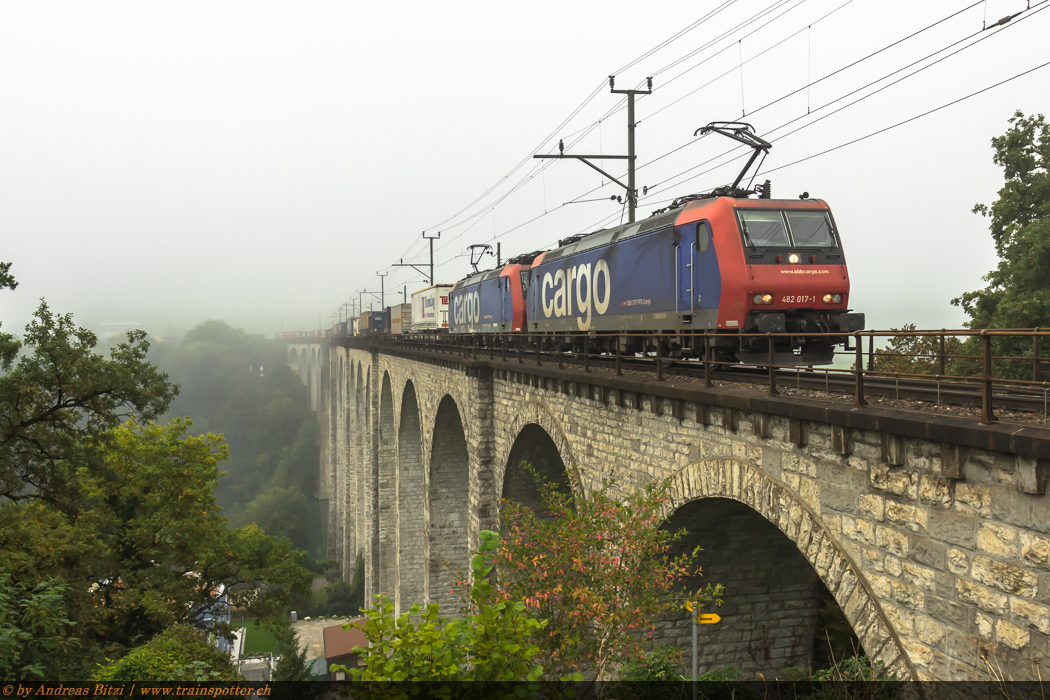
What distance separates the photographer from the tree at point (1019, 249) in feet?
52.5

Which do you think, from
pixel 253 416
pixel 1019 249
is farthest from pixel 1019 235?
pixel 253 416

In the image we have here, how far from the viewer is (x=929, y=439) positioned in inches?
198

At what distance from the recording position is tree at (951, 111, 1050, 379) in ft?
52.5

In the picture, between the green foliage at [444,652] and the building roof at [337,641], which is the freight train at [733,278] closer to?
the green foliage at [444,652]

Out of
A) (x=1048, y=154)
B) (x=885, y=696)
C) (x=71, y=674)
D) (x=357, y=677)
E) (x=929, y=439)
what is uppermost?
(x=1048, y=154)

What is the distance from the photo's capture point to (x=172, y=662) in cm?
1061

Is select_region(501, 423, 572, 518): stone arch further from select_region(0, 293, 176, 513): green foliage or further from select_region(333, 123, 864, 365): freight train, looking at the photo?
select_region(0, 293, 176, 513): green foliage

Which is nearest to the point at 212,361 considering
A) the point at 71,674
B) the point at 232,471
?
the point at 232,471

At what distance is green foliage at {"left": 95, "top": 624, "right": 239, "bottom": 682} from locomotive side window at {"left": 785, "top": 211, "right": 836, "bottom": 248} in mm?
10665

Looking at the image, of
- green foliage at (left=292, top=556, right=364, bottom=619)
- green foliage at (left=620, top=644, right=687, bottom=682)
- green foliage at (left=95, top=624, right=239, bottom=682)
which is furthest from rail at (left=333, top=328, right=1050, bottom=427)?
green foliage at (left=292, top=556, right=364, bottom=619)

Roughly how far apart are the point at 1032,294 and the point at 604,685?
1416 centimetres

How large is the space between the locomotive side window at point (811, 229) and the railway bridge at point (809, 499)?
3573mm

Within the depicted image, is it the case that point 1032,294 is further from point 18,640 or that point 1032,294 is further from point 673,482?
point 18,640

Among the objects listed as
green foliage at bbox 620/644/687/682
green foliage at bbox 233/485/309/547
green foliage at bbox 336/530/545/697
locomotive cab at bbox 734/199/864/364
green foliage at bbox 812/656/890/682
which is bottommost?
green foliage at bbox 233/485/309/547
